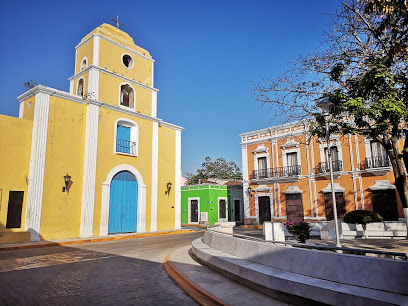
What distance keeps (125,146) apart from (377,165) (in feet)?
54.8

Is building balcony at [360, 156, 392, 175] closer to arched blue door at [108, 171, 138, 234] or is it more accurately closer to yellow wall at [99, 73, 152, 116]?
yellow wall at [99, 73, 152, 116]

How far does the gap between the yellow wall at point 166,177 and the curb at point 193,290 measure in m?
13.5

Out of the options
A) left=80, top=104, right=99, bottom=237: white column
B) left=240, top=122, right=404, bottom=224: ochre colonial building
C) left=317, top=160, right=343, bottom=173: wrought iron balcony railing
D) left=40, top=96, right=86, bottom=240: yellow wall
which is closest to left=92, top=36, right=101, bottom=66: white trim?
left=80, top=104, right=99, bottom=237: white column

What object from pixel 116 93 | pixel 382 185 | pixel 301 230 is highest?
pixel 116 93

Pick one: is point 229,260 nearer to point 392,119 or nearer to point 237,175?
point 392,119

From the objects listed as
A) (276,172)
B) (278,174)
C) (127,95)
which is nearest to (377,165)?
(278,174)

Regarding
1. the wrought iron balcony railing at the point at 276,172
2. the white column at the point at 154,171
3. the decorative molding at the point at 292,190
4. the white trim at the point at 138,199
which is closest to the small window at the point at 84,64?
the white column at the point at 154,171

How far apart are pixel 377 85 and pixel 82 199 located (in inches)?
558

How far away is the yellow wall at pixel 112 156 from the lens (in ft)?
53.7

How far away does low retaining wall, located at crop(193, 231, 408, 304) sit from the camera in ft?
10.6

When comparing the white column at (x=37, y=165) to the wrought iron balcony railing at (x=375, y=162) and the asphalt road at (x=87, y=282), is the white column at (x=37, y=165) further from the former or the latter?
the wrought iron balcony railing at (x=375, y=162)

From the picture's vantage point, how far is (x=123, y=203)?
17797mm

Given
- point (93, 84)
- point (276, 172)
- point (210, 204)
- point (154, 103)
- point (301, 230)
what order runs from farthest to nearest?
point (210, 204) < point (276, 172) < point (154, 103) < point (93, 84) < point (301, 230)

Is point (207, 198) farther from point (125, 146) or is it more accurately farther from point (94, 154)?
point (94, 154)
